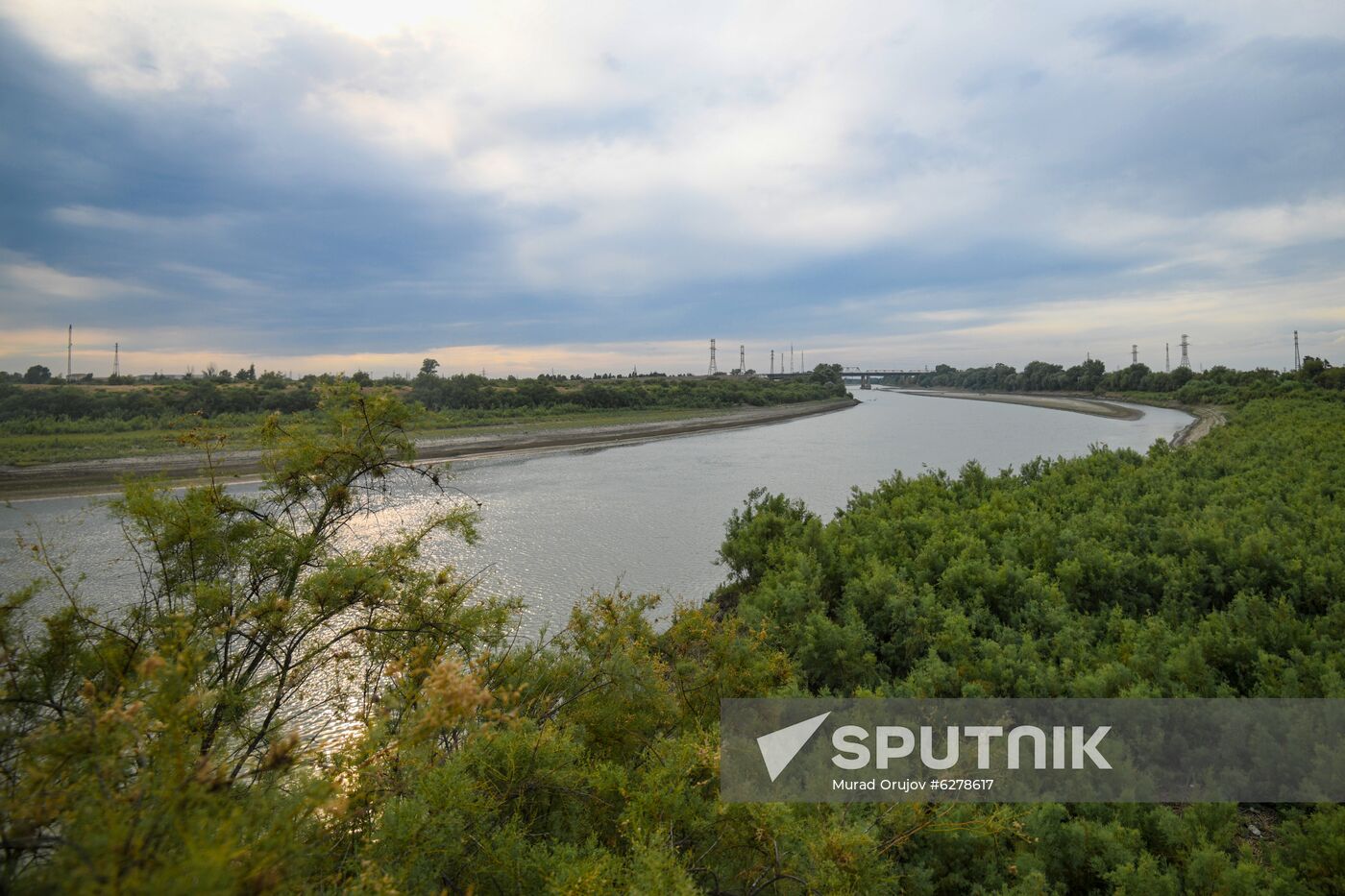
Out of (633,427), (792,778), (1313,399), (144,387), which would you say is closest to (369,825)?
(792,778)

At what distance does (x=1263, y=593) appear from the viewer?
6.64 m

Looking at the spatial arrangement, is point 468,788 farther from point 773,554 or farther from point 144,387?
point 144,387

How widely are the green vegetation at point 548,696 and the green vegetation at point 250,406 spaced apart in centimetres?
126

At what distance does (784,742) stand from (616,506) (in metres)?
15.0

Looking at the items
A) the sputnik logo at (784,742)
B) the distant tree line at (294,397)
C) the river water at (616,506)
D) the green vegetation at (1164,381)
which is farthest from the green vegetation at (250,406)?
the green vegetation at (1164,381)

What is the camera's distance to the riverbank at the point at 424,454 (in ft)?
65.8

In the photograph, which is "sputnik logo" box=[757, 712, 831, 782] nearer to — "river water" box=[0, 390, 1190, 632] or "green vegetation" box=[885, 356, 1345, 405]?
"river water" box=[0, 390, 1190, 632]

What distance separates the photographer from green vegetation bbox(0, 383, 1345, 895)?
6.07 ft

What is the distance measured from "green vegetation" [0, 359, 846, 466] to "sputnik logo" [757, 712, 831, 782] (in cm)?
340

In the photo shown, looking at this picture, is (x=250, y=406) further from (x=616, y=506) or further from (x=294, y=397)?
(x=616, y=506)

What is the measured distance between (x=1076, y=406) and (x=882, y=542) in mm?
79966

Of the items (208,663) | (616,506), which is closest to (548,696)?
(208,663)

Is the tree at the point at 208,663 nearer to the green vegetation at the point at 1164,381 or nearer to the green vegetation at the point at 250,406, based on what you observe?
the green vegetation at the point at 250,406

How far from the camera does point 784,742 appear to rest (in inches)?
172
